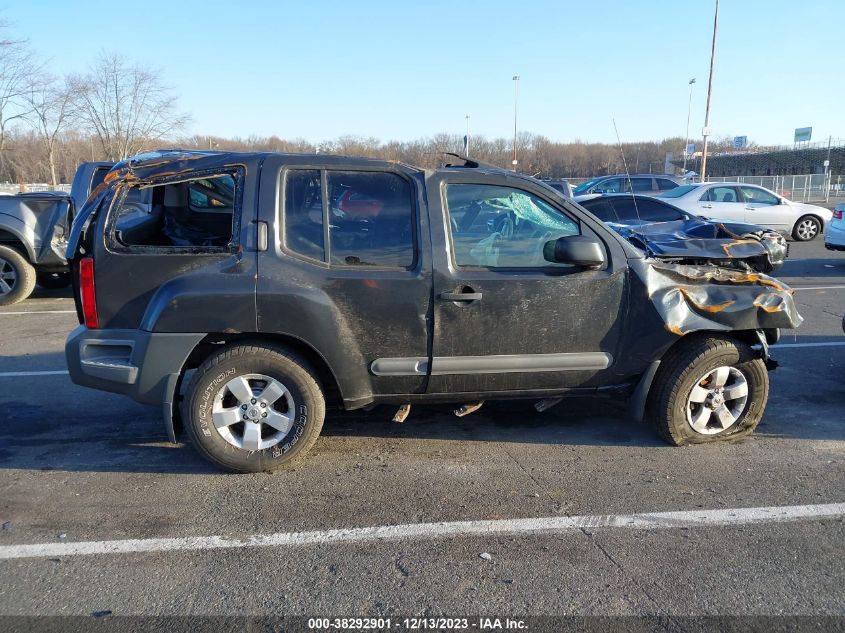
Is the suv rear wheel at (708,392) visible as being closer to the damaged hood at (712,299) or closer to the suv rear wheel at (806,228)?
the damaged hood at (712,299)

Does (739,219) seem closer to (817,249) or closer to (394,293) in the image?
(817,249)

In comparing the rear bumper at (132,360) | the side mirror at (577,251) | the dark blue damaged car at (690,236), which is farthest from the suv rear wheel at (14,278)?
the side mirror at (577,251)

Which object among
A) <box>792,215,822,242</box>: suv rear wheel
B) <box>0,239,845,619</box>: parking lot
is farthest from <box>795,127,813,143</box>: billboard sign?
<box>0,239,845,619</box>: parking lot

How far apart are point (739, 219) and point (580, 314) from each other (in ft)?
→ 46.4

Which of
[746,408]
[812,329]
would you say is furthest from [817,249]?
A: [746,408]

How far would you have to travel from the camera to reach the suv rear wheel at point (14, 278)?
935 cm

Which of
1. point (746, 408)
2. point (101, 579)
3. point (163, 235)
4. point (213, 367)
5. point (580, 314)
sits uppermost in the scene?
point (163, 235)

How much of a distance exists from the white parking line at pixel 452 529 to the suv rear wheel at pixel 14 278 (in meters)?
7.36

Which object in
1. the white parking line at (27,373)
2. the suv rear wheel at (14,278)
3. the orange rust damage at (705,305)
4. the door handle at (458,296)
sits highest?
the door handle at (458,296)

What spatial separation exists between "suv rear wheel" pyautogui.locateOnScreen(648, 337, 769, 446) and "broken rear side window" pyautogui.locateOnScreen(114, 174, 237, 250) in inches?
115

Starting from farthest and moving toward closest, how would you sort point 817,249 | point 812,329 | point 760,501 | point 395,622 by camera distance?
Result: point 817,249 < point 812,329 < point 760,501 < point 395,622

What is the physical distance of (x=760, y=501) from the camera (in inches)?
145

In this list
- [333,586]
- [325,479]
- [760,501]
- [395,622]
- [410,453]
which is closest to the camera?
[395,622]

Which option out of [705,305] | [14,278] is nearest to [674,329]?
[705,305]
